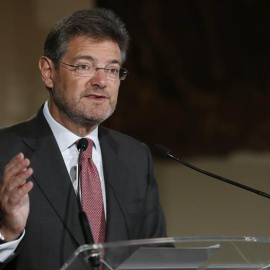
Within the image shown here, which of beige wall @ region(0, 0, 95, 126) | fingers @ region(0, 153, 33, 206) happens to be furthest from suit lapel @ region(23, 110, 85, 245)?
beige wall @ region(0, 0, 95, 126)

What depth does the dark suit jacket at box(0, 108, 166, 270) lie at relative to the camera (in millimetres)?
2314

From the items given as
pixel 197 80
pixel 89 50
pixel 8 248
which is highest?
pixel 89 50

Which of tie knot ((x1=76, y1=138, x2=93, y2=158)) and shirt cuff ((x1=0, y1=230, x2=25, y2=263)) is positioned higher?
tie knot ((x1=76, y1=138, x2=93, y2=158))

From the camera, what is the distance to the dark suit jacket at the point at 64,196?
2314mm

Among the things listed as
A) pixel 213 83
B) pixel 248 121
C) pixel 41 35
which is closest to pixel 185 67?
pixel 213 83

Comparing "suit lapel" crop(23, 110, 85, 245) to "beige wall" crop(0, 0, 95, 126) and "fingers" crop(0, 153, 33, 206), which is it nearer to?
"fingers" crop(0, 153, 33, 206)

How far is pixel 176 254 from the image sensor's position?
5.77ft

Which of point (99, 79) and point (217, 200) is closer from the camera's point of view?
point (99, 79)

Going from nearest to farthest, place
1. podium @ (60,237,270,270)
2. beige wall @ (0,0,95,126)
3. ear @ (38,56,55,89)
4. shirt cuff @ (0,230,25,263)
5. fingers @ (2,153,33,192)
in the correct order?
podium @ (60,237,270,270) → fingers @ (2,153,33,192) → shirt cuff @ (0,230,25,263) → ear @ (38,56,55,89) → beige wall @ (0,0,95,126)

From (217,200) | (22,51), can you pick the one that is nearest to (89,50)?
(22,51)

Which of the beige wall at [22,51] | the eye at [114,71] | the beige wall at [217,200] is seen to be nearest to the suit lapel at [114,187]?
the eye at [114,71]

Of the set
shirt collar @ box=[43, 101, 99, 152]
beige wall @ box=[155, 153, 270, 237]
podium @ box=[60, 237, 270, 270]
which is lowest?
beige wall @ box=[155, 153, 270, 237]

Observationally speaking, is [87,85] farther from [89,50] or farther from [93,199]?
[93,199]

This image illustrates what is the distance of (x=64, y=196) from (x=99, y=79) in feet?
1.35
